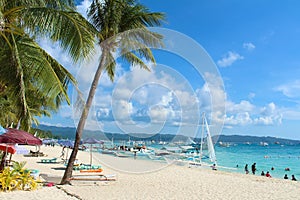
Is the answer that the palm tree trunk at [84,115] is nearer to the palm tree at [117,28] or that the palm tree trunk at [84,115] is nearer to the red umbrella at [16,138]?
the palm tree at [117,28]

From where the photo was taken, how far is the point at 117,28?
30.9 ft

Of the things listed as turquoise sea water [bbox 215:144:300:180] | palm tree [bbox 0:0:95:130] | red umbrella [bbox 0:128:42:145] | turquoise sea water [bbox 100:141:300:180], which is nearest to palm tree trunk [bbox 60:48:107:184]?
red umbrella [bbox 0:128:42:145]

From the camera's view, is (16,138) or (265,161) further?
(265,161)

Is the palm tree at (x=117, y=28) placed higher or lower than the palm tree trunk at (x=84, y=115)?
higher

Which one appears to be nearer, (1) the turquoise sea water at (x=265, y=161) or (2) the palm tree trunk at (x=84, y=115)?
(2) the palm tree trunk at (x=84, y=115)

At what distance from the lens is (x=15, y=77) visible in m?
6.17

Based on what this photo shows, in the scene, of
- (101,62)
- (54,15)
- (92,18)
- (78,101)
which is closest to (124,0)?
(92,18)

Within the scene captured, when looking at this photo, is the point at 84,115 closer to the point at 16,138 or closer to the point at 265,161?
the point at 16,138

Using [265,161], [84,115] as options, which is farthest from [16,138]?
[265,161]

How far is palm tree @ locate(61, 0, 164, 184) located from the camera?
9461 mm

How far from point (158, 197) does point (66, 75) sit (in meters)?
4.29

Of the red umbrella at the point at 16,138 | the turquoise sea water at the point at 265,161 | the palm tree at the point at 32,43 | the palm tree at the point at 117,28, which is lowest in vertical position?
the turquoise sea water at the point at 265,161

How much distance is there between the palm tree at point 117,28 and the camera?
9461mm

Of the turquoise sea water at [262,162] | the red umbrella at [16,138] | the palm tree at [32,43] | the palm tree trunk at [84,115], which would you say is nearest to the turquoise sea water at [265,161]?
the turquoise sea water at [262,162]
